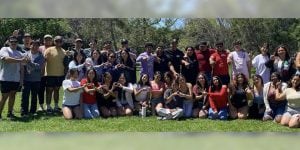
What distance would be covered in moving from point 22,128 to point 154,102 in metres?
2.86

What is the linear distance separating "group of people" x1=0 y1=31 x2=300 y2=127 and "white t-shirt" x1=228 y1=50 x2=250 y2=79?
2cm

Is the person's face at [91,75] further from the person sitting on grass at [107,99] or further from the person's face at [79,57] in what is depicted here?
the person's face at [79,57]

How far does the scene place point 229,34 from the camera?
22.6 metres

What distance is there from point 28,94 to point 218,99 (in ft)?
11.6

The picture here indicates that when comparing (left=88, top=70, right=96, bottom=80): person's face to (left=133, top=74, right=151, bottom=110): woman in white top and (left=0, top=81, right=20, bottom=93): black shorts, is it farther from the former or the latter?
(left=0, top=81, right=20, bottom=93): black shorts

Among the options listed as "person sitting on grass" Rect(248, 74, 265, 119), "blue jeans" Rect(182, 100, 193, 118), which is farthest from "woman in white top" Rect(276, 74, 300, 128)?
"blue jeans" Rect(182, 100, 193, 118)

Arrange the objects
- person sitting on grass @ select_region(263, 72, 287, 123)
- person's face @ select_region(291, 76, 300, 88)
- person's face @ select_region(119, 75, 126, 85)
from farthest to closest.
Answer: person's face @ select_region(119, 75, 126, 85) < person sitting on grass @ select_region(263, 72, 287, 123) < person's face @ select_region(291, 76, 300, 88)

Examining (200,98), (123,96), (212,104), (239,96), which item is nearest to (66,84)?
(123,96)

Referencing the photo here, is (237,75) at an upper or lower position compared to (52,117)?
upper

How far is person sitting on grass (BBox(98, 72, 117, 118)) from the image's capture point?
26.1 ft

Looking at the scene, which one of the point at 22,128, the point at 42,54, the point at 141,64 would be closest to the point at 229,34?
the point at 141,64

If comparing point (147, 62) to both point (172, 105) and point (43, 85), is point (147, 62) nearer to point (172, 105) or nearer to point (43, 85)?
point (172, 105)

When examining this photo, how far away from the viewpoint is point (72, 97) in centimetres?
771
